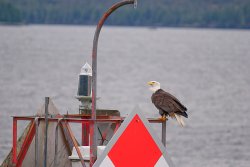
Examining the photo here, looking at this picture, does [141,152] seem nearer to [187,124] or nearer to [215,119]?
[187,124]

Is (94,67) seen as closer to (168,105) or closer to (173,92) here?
(168,105)

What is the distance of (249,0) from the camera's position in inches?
7697

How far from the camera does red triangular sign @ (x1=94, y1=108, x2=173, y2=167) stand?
18.8 feet

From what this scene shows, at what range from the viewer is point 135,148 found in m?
5.75

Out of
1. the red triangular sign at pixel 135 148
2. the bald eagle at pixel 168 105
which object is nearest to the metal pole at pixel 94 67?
the red triangular sign at pixel 135 148

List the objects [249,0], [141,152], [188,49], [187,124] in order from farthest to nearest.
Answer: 1. [249,0]
2. [188,49]
3. [187,124]
4. [141,152]

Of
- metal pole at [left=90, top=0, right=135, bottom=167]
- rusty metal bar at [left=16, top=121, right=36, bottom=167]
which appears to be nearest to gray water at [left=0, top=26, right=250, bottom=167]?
rusty metal bar at [left=16, top=121, right=36, bottom=167]

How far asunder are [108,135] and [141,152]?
3376 mm

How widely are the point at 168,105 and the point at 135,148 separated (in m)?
2.95

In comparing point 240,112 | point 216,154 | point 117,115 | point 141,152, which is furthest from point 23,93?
point 141,152

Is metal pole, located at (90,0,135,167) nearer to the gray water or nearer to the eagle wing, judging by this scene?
the eagle wing

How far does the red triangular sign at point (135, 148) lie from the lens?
5.72 metres

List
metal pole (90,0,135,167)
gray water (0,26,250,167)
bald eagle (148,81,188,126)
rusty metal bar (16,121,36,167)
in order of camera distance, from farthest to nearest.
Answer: gray water (0,26,250,167)
bald eagle (148,81,188,126)
rusty metal bar (16,121,36,167)
metal pole (90,0,135,167)

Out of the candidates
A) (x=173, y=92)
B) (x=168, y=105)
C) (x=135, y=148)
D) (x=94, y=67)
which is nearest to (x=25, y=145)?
(x=168, y=105)
